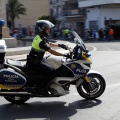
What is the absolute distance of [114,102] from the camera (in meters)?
6.90

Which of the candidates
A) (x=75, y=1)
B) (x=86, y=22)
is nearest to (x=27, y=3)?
(x=75, y=1)

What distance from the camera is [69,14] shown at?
5978cm

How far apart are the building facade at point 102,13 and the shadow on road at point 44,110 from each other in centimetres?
3816

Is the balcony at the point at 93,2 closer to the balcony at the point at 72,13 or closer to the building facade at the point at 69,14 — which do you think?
the building facade at the point at 69,14

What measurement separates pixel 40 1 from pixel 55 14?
12.4 metres

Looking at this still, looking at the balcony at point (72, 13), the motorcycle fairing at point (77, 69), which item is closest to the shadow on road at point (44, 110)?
the motorcycle fairing at point (77, 69)

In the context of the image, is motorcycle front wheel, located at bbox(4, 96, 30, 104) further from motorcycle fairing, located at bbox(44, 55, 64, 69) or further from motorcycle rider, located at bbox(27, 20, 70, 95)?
motorcycle fairing, located at bbox(44, 55, 64, 69)

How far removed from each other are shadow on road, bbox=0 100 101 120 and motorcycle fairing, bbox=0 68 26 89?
1.48ft

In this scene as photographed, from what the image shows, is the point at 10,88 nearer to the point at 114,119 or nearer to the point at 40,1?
the point at 114,119

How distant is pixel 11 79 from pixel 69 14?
54.2m

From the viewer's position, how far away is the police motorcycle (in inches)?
246

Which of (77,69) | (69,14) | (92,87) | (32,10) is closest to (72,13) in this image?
(69,14)

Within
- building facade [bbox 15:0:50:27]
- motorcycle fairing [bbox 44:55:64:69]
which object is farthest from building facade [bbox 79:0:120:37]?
motorcycle fairing [bbox 44:55:64:69]

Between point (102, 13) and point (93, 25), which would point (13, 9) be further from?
point (102, 13)
